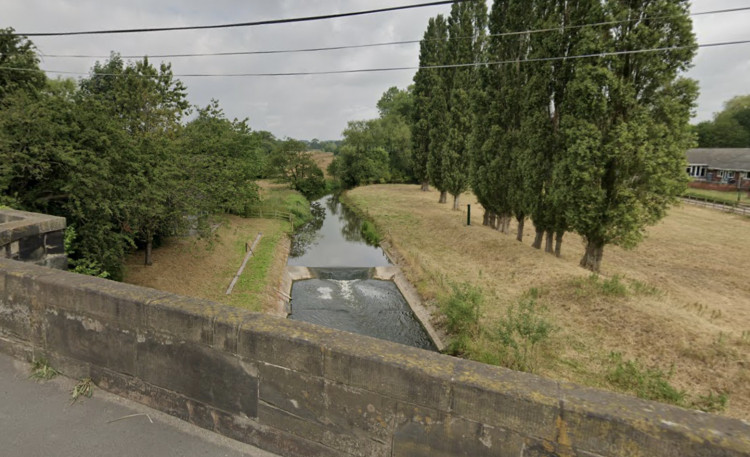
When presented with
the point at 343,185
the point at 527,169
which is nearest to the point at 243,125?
the point at 527,169

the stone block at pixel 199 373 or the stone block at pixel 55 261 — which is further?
the stone block at pixel 55 261

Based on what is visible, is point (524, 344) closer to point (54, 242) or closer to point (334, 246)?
point (54, 242)

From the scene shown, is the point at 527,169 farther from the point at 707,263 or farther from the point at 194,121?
the point at 194,121

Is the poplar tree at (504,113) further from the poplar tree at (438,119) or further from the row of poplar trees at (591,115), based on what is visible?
the poplar tree at (438,119)

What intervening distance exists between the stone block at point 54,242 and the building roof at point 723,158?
2264 inches

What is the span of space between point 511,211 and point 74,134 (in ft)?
66.1

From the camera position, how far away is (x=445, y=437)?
209 cm

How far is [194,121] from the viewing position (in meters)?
28.6

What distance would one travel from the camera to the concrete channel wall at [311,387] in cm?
185

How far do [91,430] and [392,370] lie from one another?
2.01 meters

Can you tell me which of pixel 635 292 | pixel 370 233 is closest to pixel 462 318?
pixel 635 292

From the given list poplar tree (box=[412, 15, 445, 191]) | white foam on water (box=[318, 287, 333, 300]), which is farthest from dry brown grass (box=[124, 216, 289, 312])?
poplar tree (box=[412, 15, 445, 191])

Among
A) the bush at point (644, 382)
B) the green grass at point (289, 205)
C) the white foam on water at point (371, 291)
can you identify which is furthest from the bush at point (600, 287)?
the green grass at point (289, 205)

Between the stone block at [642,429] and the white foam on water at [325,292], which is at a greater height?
the stone block at [642,429]
